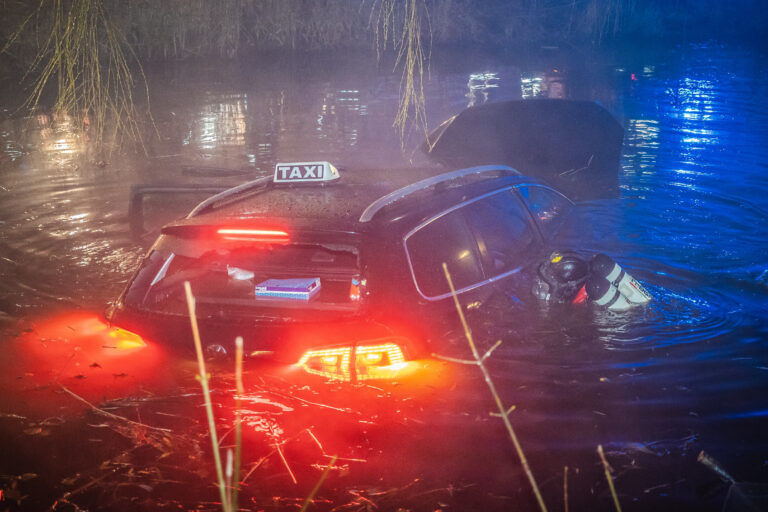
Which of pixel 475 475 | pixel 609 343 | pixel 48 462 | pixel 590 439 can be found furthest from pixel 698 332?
pixel 48 462

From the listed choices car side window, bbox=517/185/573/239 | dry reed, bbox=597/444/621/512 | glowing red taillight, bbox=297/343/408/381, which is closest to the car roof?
car side window, bbox=517/185/573/239

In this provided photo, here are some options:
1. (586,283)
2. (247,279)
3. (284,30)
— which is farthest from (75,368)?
(284,30)

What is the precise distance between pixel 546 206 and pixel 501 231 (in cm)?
148

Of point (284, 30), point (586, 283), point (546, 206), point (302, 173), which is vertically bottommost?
point (586, 283)

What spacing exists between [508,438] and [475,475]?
446 mm

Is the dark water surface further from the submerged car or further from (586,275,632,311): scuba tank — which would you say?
the submerged car

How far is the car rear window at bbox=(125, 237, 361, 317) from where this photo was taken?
4.39 meters

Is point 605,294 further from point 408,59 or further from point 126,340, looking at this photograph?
point 126,340

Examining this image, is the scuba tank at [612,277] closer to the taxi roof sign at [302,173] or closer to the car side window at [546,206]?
the car side window at [546,206]

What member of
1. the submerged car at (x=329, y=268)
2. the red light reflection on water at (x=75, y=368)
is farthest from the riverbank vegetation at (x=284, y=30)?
the red light reflection on water at (x=75, y=368)

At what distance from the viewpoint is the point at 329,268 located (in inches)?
191

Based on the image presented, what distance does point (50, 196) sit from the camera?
34.9 feet

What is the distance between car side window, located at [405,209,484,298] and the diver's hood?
20.8ft

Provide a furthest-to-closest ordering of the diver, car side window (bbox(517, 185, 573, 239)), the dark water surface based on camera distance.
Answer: car side window (bbox(517, 185, 573, 239)) → the diver → the dark water surface
